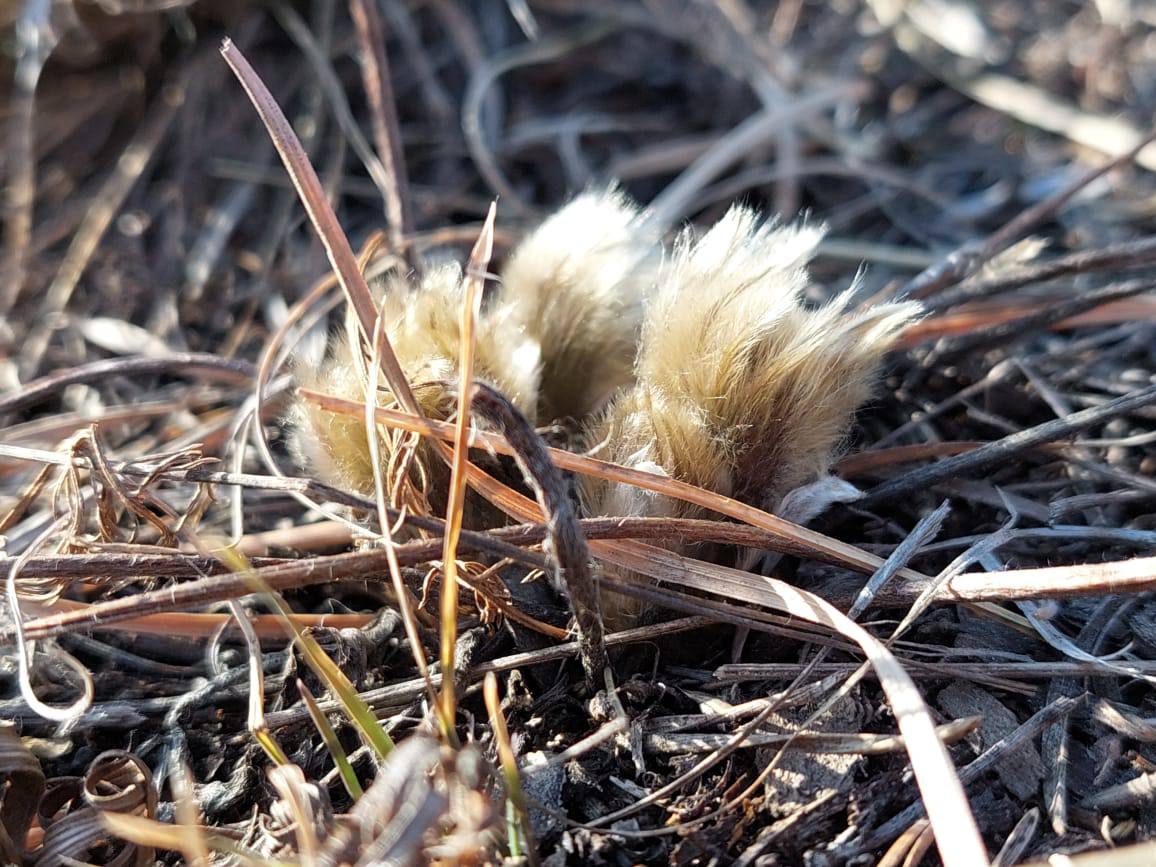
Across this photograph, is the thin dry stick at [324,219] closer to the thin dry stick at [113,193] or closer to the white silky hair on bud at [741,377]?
the white silky hair on bud at [741,377]

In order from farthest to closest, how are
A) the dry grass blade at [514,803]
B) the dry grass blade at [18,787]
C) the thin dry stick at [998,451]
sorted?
1. the thin dry stick at [998,451]
2. the dry grass blade at [18,787]
3. the dry grass blade at [514,803]

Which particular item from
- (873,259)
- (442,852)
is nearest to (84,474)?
(442,852)

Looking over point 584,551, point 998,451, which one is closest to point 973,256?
point 998,451

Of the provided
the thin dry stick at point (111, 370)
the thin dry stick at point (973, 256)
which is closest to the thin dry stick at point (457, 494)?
the thin dry stick at point (111, 370)

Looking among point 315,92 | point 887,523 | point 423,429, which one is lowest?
point 887,523

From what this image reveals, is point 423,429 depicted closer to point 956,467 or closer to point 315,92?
point 956,467

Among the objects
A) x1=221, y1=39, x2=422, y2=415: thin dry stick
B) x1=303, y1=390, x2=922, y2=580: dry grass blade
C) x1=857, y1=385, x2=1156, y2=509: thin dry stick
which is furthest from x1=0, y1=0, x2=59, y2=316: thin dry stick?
x1=857, y1=385, x2=1156, y2=509: thin dry stick

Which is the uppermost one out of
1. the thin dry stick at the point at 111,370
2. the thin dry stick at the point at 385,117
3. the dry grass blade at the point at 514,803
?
the thin dry stick at the point at 385,117

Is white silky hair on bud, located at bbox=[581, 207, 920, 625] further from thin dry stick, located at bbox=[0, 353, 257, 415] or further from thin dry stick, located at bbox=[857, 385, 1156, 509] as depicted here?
thin dry stick, located at bbox=[0, 353, 257, 415]
